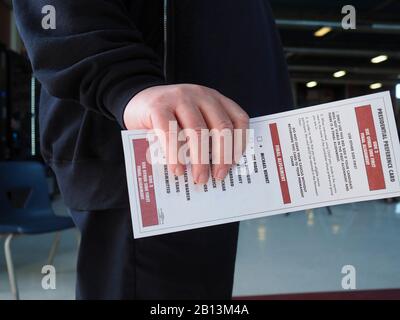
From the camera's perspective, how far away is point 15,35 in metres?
6.19

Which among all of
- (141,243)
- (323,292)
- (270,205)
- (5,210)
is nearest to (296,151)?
(270,205)

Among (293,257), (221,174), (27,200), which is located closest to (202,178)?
(221,174)

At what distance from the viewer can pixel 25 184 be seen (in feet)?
8.89

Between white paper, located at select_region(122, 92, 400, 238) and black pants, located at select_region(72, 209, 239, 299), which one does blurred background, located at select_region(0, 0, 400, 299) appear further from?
black pants, located at select_region(72, 209, 239, 299)

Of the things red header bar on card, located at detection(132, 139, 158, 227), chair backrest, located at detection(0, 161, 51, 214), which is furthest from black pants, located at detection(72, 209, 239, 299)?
chair backrest, located at detection(0, 161, 51, 214)

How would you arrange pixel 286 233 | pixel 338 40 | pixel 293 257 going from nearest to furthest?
pixel 293 257
pixel 286 233
pixel 338 40

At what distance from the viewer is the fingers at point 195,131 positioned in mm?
361

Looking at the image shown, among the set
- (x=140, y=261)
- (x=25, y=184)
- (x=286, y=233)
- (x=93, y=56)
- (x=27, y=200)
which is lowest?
(x=286, y=233)

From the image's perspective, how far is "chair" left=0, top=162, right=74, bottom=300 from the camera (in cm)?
241

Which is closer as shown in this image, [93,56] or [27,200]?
[93,56]

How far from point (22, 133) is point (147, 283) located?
185 inches

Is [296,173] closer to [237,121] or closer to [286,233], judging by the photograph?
[237,121]

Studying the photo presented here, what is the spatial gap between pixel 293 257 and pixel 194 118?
2.86 meters
